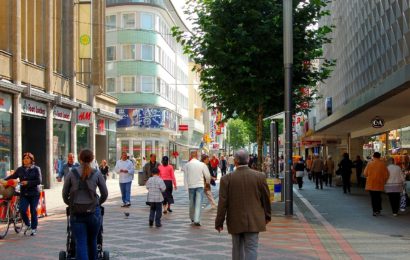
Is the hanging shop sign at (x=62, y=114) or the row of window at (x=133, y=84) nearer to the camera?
the hanging shop sign at (x=62, y=114)

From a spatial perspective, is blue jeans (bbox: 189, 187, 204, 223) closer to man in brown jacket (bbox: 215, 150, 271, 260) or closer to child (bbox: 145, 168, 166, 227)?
child (bbox: 145, 168, 166, 227)

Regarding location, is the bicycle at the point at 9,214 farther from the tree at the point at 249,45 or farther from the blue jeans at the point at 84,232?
the tree at the point at 249,45

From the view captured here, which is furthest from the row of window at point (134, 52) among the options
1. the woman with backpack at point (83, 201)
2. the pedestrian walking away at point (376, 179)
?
the woman with backpack at point (83, 201)

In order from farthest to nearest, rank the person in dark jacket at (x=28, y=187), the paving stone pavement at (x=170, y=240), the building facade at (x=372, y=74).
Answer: the building facade at (x=372, y=74) → the person in dark jacket at (x=28, y=187) → the paving stone pavement at (x=170, y=240)

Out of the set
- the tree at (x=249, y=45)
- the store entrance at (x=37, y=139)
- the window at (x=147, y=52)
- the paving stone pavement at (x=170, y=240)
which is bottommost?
the paving stone pavement at (x=170, y=240)

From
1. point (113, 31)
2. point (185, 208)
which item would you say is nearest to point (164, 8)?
point (113, 31)

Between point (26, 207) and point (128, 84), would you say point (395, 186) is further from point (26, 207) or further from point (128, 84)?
point (128, 84)

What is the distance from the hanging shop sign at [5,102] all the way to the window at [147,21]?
105 ft

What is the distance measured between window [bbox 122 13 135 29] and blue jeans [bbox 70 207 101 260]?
4829cm

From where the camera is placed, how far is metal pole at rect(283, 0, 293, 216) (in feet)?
53.8

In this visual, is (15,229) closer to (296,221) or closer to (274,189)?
(296,221)

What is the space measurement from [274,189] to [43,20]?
14.8 m

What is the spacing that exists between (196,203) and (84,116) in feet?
65.0

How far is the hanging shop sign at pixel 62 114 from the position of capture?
29734 millimetres
